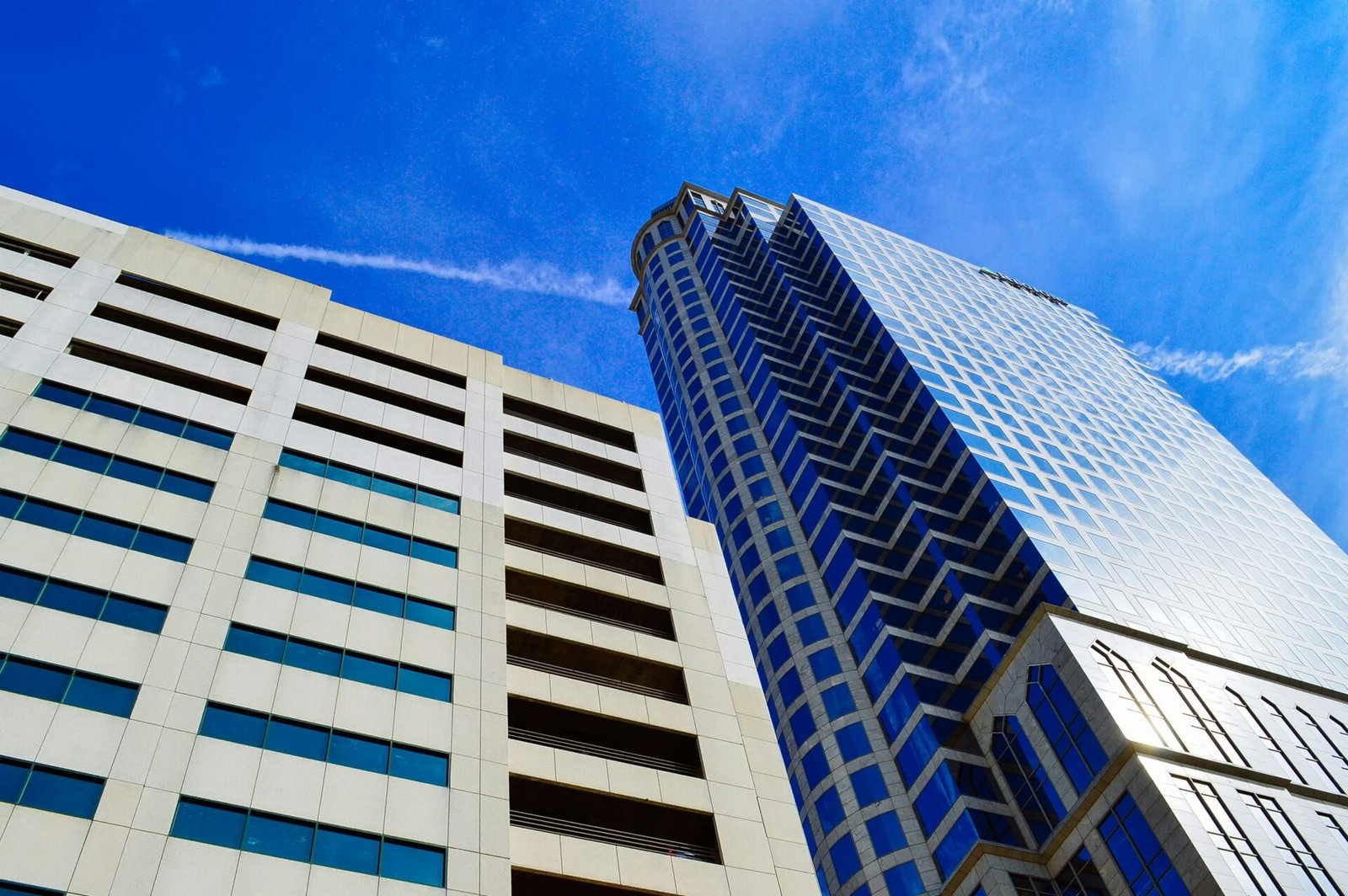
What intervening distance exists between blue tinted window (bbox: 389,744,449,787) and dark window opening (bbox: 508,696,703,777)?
4.14m

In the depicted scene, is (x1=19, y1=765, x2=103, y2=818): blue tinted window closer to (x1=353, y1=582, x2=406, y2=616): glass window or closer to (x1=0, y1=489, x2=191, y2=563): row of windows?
(x1=0, y1=489, x2=191, y2=563): row of windows

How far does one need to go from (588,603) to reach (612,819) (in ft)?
31.5

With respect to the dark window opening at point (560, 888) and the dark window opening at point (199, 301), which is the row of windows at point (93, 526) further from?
the dark window opening at point (199, 301)

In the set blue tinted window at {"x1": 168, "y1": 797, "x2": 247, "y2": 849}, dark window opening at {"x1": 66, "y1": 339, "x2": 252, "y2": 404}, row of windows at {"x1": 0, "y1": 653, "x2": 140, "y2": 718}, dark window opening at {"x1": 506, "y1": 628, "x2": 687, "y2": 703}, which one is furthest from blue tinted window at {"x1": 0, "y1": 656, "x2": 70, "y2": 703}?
dark window opening at {"x1": 66, "y1": 339, "x2": 252, "y2": 404}

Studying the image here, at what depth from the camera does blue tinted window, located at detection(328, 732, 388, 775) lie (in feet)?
95.3

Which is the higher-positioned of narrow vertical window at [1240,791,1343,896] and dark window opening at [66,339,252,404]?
dark window opening at [66,339,252,404]

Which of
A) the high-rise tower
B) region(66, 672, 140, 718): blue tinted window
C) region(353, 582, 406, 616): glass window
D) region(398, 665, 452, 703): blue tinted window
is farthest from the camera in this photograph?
the high-rise tower

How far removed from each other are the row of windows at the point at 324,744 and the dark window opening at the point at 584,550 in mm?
12849

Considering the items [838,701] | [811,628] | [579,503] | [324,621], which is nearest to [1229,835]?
[838,701]

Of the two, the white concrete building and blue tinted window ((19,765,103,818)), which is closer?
blue tinted window ((19,765,103,818))

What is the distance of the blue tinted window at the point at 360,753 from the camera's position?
29.1 meters

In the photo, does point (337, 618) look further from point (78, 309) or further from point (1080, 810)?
Answer: point (1080, 810)

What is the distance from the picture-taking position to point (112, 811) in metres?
24.8

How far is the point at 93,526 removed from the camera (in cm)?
3234
